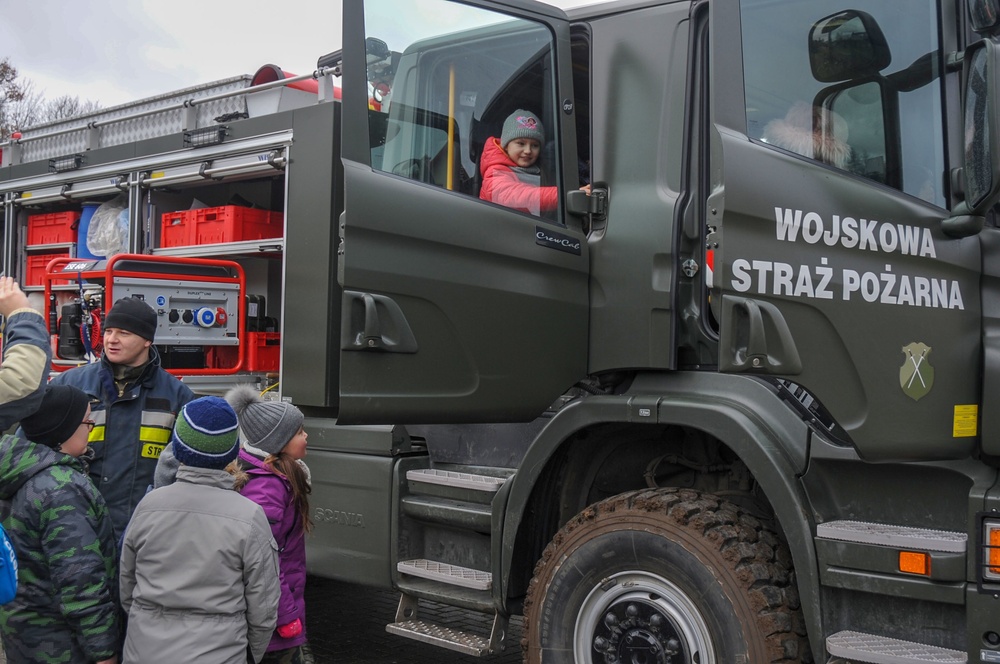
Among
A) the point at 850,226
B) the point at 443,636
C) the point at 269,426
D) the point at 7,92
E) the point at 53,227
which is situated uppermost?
the point at 7,92

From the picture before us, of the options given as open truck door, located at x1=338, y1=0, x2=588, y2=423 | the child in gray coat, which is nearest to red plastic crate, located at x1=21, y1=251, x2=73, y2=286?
open truck door, located at x1=338, y1=0, x2=588, y2=423

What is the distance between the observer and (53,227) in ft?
21.2

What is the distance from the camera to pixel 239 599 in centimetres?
295

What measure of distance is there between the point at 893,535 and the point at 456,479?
1.85 meters

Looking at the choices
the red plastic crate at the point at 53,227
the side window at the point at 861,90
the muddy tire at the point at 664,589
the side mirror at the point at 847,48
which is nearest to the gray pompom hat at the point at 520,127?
the side window at the point at 861,90

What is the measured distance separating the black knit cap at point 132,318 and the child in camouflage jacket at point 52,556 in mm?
591

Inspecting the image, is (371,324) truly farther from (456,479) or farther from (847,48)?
(847,48)

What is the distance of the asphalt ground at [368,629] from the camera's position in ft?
17.7

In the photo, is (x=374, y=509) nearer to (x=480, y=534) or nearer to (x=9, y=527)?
(x=480, y=534)

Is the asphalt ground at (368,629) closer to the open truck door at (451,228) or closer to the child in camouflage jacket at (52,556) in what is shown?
the open truck door at (451,228)

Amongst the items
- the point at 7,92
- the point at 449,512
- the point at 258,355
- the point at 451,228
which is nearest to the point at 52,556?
the point at 449,512

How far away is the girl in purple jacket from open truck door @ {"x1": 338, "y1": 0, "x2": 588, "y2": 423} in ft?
0.86

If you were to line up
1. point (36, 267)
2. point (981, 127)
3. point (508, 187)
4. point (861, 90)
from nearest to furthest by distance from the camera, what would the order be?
point (981, 127) → point (861, 90) → point (508, 187) → point (36, 267)

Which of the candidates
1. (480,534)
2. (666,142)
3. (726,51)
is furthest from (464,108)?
(480,534)
